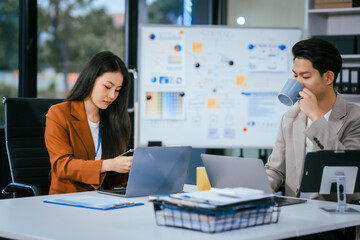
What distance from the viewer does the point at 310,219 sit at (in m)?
1.72

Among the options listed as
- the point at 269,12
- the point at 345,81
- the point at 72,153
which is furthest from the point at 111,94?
the point at 269,12

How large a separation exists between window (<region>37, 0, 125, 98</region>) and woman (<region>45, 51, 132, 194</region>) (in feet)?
4.16

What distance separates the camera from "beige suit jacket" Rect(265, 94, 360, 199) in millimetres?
2287

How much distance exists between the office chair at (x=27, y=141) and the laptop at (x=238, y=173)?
0.96 metres

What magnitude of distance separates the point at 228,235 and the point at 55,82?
2700mm

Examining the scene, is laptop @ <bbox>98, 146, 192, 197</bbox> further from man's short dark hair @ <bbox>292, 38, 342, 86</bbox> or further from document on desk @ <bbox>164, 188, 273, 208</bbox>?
man's short dark hair @ <bbox>292, 38, 342, 86</bbox>

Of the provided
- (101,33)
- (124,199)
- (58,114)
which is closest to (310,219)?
(124,199)

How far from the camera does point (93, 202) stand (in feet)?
6.27

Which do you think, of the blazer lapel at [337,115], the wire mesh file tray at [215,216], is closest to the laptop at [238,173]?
the wire mesh file tray at [215,216]

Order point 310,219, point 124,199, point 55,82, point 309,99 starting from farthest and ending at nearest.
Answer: point 55,82 < point 309,99 < point 124,199 < point 310,219

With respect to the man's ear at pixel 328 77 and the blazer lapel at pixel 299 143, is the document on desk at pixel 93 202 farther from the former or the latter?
the man's ear at pixel 328 77

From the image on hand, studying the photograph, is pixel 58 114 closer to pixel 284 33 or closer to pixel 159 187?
pixel 159 187

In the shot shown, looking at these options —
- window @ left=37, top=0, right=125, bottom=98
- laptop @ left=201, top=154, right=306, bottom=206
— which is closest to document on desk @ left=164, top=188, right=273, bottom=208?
laptop @ left=201, top=154, right=306, bottom=206

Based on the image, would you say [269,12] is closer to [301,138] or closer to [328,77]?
[328,77]
